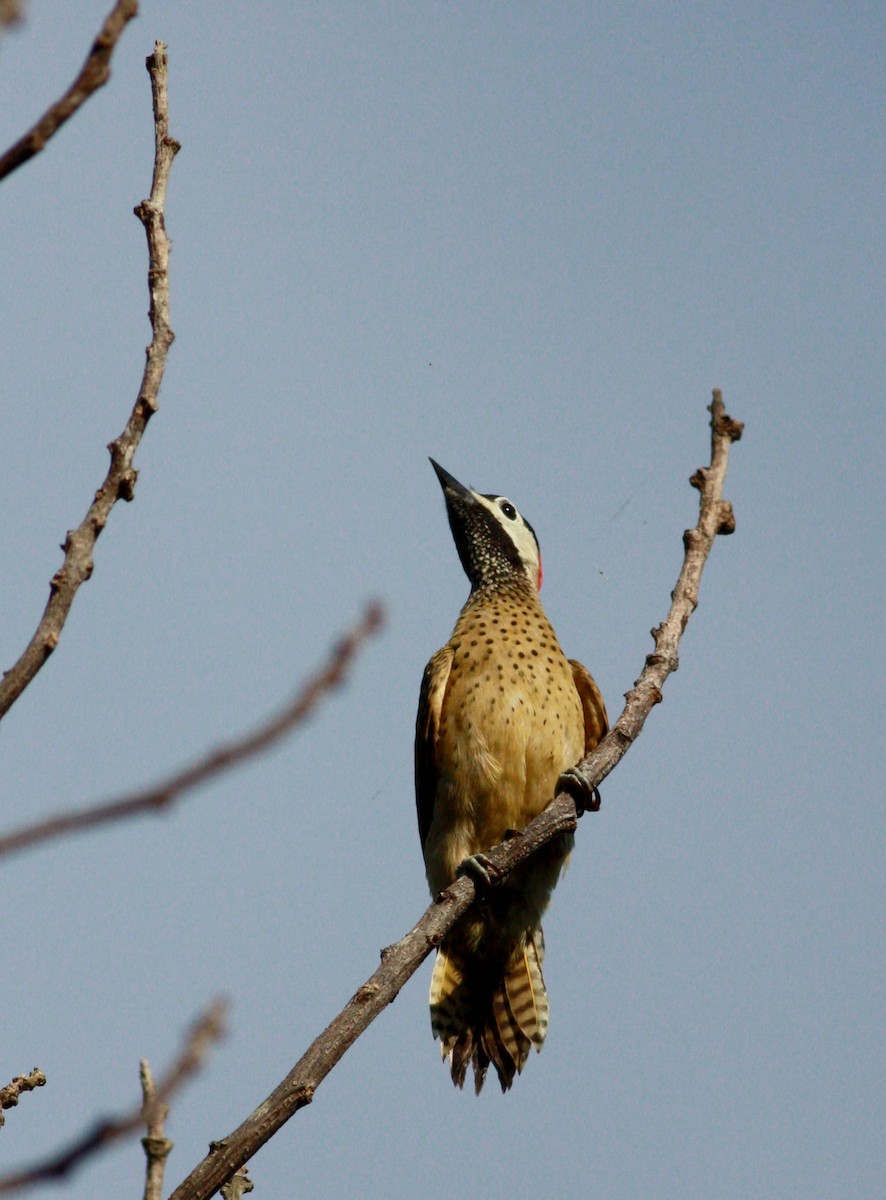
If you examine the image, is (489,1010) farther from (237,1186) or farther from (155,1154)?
(155,1154)

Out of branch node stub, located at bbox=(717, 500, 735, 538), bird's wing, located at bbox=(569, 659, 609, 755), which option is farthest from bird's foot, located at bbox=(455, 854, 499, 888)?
bird's wing, located at bbox=(569, 659, 609, 755)

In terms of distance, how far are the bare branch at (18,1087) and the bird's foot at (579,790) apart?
2159 millimetres

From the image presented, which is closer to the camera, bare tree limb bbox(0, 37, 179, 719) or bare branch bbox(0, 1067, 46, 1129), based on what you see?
bare tree limb bbox(0, 37, 179, 719)

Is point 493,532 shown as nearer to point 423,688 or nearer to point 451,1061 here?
point 423,688

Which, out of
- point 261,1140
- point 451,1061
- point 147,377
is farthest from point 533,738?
point 147,377

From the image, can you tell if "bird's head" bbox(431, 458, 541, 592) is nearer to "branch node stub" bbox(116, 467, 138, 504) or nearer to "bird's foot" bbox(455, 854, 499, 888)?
"bird's foot" bbox(455, 854, 499, 888)

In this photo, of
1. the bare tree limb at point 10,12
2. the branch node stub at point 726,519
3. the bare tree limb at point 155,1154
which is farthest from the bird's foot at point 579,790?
the bare tree limb at point 10,12

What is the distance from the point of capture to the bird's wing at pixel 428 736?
7102mm

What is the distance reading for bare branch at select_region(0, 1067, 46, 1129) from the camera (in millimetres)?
3494

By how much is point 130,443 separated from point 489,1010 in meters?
4.84

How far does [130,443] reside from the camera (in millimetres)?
2566

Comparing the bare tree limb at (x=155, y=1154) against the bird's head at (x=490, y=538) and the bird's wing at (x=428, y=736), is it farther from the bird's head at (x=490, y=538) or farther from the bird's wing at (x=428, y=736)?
the bird's head at (x=490, y=538)

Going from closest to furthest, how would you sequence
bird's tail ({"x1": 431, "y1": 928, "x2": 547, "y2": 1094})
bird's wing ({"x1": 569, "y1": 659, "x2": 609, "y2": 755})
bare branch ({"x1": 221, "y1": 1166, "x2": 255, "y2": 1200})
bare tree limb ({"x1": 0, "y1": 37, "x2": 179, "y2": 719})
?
bare tree limb ({"x1": 0, "y1": 37, "x2": 179, "y2": 719})
bare branch ({"x1": 221, "y1": 1166, "x2": 255, "y2": 1200})
bird's tail ({"x1": 431, "y1": 928, "x2": 547, "y2": 1094})
bird's wing ({"x1": 569, "y1": 659, "x2": 609, "y2": 755})

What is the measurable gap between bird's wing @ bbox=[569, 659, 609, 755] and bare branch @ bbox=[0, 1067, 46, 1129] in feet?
13.3
